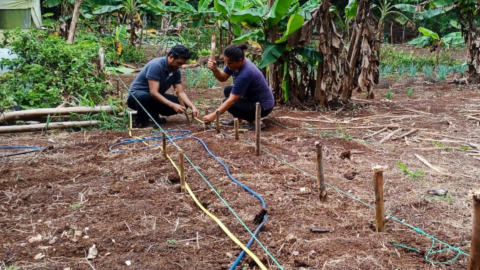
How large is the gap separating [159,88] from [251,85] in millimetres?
1213

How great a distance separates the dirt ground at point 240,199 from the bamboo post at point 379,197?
0.07m

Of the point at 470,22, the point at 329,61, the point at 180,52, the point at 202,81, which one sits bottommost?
the point at 202,81

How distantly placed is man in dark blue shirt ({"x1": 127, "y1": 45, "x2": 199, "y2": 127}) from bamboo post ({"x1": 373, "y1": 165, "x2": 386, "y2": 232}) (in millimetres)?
3101

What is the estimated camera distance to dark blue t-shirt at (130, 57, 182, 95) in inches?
213

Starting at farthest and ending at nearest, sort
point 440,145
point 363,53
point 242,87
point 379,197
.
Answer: point 363,53 → point 242,87 → point 440,145 → point 379,197

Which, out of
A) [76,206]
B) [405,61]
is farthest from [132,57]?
[76,206]

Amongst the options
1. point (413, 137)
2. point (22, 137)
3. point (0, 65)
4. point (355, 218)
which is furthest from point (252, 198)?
point (0, 65)

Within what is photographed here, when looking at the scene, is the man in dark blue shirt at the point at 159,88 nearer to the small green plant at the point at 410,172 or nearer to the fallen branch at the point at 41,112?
the fallen branch at the point at 41,112

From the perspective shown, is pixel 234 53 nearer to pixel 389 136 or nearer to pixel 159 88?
pixel 159 88

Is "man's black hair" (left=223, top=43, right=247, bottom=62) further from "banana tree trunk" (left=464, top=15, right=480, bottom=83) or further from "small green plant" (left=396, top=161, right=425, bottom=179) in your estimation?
"banana tree trunk" (left=464, top=15, right=480, bottom=83)

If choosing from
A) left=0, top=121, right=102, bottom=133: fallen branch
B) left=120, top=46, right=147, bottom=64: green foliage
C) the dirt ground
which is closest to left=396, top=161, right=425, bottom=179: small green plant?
the dirt ground

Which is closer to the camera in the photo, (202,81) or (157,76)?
(157,76)

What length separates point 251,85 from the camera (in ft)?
17.5

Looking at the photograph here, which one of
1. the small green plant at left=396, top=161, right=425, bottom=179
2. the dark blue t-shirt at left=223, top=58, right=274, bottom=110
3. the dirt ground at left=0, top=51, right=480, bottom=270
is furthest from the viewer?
the dark blue t-shirt at left=223, top=58, right=274, bottom=110
